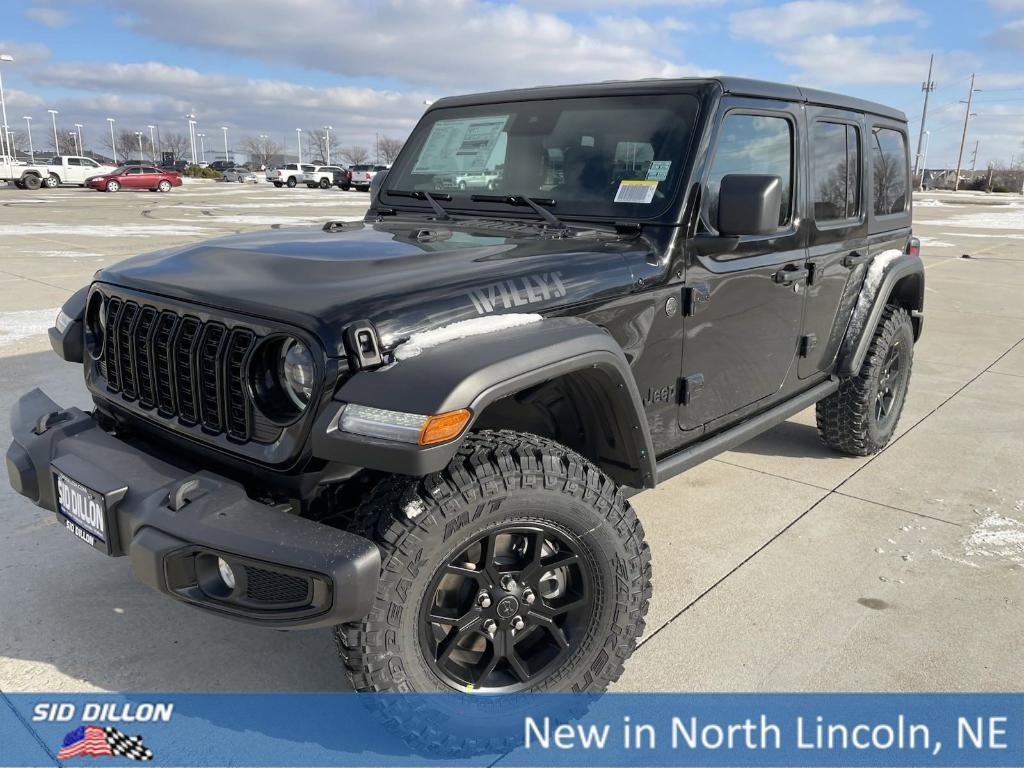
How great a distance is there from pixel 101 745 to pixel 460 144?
2614 mm

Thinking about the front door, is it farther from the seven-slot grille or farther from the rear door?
the seven-slot grille

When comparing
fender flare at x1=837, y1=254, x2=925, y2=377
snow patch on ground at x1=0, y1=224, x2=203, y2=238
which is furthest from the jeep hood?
snow patch on ground at x1=0, y1=224, x2=203, y2=238

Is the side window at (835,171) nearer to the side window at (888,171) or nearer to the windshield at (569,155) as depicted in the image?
the side window at (888,171)

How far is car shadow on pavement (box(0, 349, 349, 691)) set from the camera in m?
2.61

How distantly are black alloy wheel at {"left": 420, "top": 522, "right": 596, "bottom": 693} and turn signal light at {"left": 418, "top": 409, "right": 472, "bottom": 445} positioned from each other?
1.21 ft

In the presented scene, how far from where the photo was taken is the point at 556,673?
2363mm

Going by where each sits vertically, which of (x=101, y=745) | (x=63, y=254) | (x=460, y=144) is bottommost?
(x=101, y=745)

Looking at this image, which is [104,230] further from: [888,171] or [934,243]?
[934,243]

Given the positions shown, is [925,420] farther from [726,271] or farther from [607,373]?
[607,373]

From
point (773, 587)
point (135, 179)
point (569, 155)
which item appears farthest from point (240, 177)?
point (773, 587)

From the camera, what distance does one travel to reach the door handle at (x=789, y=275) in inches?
133

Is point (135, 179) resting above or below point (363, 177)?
below

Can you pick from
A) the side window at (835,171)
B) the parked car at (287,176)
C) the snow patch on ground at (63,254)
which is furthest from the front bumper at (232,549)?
the parked car at (287,176)

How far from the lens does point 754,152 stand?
3.23 metres
